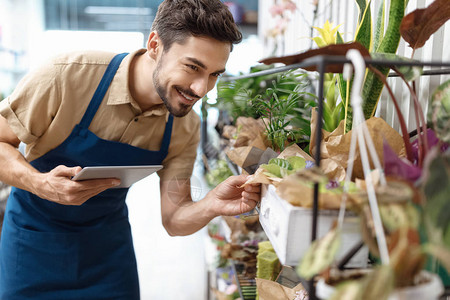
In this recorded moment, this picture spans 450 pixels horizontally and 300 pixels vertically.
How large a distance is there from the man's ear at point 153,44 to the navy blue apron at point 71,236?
0.15 metres

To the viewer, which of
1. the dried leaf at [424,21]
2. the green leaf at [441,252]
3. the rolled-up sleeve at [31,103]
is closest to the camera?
the green leaf at [441,252]

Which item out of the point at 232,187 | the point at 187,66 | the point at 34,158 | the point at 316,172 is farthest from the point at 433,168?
the point at 34,158

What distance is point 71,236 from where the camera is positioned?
1.52m

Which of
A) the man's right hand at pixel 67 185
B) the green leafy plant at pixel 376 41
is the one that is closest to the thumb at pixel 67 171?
the man's right hand at pixel 67 185

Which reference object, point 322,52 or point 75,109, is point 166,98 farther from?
Result: point 322,52

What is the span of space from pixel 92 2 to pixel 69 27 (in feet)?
1.89

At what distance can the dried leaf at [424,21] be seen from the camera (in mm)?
707

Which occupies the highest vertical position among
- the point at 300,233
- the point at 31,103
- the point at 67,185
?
the point at 31,103

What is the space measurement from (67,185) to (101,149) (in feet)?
0.86

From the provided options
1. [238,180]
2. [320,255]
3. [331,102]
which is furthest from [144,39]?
[320,255]

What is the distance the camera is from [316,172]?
55 centimetres

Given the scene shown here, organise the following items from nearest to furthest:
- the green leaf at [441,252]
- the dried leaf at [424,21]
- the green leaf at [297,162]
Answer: the green leaf at [441,252]
the dried leaf at [424,21]
the green leaf at [297,162]

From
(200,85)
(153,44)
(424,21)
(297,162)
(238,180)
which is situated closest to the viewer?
(424,21)

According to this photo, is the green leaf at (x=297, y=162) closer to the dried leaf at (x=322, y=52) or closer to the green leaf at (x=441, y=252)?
the dried leaf at (x=322, y=52)
